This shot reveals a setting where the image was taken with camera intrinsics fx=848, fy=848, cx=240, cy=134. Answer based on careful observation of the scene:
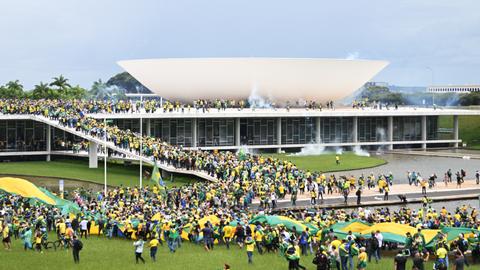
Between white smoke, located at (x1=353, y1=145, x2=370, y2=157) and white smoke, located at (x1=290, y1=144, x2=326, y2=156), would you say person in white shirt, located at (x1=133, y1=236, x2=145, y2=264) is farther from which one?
white smoke, located at (x1=353, y1=145, x2=370, y2=157)

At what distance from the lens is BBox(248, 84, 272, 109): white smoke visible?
64.8m

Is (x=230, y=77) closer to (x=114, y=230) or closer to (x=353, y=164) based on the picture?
(x=353, y=164)

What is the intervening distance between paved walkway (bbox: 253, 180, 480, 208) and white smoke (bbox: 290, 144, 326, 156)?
17.6 m

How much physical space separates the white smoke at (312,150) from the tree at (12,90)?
1399 inches

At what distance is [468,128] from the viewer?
74.1m

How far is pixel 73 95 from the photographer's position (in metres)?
86.0

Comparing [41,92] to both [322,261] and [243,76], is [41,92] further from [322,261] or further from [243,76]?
[322,261]

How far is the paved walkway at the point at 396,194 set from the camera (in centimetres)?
3459

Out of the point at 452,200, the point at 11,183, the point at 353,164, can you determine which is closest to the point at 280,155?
the point at 353,164

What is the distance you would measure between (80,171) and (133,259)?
25.3 meters

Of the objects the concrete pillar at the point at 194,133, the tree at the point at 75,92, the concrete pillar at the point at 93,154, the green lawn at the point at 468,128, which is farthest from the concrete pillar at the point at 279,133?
the tree at the point at 75,92

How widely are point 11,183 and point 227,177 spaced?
34.8 feet

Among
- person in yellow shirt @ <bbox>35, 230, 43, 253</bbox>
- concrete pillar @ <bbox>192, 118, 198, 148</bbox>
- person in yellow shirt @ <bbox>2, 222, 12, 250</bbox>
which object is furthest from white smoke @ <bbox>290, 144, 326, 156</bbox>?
person in yellow shirt @ <bbox>35, 230, 43, 253</bbox>

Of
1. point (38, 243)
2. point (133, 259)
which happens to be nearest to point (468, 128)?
point (133, 259)
